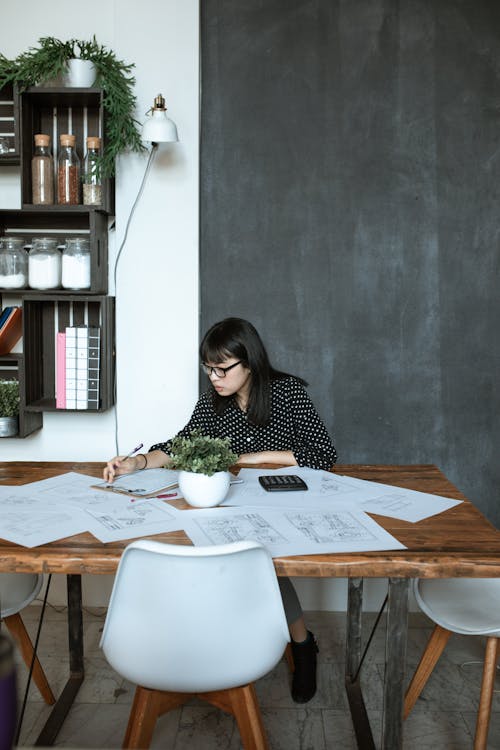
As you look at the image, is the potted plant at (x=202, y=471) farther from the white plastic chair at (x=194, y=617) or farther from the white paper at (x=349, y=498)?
the white plastic chair at (x=194, y=617)

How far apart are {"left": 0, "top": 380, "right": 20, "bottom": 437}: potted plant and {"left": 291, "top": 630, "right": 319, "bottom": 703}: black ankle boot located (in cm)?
144

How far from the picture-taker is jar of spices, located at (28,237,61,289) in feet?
8.99

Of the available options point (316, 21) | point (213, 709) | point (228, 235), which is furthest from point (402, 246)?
point (213, 709)

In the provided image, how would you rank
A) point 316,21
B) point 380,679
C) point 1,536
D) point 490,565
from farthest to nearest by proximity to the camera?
point 316,21 → point 380,679 → point 1,536 → point 490,565

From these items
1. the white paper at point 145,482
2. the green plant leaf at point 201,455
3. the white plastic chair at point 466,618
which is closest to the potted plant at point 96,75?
the white paper at point 145,482

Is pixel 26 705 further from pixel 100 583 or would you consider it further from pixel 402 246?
pixel 402 246

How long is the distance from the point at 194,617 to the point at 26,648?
41.4 inches

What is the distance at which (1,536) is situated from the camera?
1538 mm

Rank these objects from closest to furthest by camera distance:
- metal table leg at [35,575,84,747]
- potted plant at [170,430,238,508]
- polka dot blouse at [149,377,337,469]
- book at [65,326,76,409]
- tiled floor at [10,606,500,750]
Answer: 1. potted plant at [170,430,238,508]
2. tiled floor at [10,606,500,750]
3. metal table leg at [35,575,84,747]
4. polka dot blouse at [149,377,337,469]
5. book at [65,326,76,409]

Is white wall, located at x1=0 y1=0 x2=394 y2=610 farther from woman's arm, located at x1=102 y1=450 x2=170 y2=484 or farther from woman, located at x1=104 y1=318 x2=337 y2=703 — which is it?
woman's arm, located at x1=102 y1=450 x2=170 y2=484

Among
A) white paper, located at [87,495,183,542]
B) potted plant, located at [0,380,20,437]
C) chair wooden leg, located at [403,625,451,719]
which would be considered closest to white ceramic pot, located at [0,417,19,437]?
potted plant, located at [0,380,20,437]

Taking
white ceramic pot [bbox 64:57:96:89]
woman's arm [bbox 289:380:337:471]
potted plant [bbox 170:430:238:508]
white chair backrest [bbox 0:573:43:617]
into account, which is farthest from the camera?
white ceramic pot [bbox 64:57:96:89]

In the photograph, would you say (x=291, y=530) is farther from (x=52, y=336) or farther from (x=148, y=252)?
(x=52, y=336)

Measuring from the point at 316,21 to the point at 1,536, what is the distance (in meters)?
2.39
